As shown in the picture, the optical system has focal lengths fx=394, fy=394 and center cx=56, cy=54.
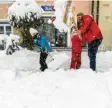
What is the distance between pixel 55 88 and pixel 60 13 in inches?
441

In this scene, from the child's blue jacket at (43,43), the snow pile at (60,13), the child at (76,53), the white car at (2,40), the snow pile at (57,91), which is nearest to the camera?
the snow pile at (57,91)

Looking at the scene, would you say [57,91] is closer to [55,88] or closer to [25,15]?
[55,88]

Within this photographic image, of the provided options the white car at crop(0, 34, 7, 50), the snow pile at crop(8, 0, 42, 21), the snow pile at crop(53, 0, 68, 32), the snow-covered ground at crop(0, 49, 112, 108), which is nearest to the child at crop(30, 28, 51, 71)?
the snow-covered ground at crop(0, 49, 112, 108)

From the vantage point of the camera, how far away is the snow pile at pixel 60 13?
18.9m

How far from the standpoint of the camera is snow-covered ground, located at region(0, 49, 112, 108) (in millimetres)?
7703

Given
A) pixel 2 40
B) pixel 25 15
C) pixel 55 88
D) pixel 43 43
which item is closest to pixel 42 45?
pixel 43 43

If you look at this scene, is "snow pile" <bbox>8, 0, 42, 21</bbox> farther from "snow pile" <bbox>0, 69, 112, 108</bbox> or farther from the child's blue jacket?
"snow pile" <bbox>0, 69, 112, 108</bbox>

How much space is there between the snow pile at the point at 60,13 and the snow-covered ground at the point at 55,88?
25.6 feet

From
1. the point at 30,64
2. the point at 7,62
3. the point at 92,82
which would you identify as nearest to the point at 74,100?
the point at 92,82

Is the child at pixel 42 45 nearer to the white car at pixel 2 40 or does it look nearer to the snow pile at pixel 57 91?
the snow pile at pixel 57 91

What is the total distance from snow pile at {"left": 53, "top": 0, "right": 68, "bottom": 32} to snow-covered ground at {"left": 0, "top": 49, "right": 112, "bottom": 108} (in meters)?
7.80

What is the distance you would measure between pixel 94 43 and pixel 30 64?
2746 mm

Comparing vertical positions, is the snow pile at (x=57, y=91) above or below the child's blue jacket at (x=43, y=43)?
below

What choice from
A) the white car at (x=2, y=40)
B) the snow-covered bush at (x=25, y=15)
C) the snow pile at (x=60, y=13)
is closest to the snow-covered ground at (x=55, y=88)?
the white car at (x=2, y=40)
